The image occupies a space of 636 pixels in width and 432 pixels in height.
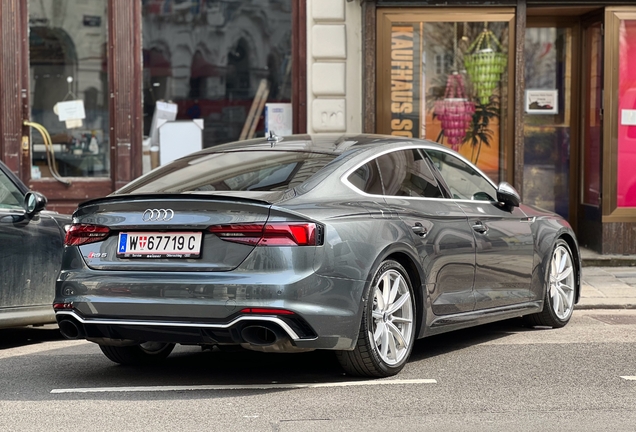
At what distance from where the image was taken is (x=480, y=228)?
783cm

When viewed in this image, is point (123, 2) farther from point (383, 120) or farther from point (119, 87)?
point (383, 120)

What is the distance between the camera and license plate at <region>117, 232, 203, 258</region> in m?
6.29

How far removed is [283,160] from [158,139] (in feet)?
26.2

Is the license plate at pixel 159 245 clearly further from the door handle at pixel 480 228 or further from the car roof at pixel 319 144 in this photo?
the door handle at pixel 480 228

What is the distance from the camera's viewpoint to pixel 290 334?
6.12 metres

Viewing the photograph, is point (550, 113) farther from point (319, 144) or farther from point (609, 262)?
point (319, 144)

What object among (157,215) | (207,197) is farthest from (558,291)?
(157,215)

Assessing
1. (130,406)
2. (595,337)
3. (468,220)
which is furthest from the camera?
(595,337)

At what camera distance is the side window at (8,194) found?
8484 mm

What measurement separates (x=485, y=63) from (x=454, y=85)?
18.1 inches

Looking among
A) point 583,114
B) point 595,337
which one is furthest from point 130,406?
point 583,114

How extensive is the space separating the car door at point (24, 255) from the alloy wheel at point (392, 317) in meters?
3.07

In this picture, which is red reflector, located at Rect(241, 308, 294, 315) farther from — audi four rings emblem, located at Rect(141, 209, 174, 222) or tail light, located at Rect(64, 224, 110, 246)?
tail light, located at Rect(64, 224, 110, 246)

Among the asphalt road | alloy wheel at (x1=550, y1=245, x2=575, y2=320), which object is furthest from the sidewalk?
the asphalt road
